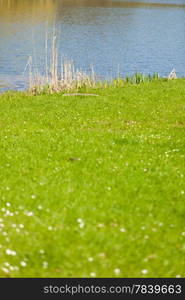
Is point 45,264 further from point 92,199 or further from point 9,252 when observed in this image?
point 92,199

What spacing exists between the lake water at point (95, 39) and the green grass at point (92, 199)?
2256 centimetres

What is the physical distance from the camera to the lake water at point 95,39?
59.2 meters

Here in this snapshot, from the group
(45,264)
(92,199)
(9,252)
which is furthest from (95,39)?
(45,264)

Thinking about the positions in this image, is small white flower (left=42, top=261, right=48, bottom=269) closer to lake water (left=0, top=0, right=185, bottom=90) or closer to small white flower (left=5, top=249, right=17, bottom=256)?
small white flower (left=5, top=249, right=17, bottom=256)

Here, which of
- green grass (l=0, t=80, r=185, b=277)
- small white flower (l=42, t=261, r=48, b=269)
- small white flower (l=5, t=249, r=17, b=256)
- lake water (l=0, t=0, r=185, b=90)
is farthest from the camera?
lake water (l=0, t=0, r=185, b=90)

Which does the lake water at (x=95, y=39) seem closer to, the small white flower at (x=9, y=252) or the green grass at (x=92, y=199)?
the green grass at (x=92, y=199)

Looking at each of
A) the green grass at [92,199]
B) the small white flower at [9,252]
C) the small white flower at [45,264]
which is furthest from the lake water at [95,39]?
the small white flower at [45,264]

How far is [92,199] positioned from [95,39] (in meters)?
69.0

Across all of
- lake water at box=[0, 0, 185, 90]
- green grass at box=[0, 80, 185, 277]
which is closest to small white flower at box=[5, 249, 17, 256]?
green grass at box=[0, 80, 185, 277]

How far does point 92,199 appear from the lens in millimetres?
16141

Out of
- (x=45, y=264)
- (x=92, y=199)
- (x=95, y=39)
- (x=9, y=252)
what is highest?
(x=95, y=39)

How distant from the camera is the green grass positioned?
41.8ft

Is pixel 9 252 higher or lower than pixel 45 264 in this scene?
higher

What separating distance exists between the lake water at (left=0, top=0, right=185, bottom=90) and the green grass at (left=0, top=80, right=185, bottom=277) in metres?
22.6
